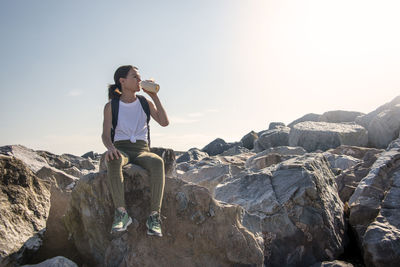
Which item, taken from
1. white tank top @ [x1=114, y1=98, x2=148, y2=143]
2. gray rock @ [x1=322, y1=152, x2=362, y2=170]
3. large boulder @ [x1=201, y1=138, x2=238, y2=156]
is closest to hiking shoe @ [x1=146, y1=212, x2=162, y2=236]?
white tank top @ [x1=114, y1=98, x2=148, y2=143]

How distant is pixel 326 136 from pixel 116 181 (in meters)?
16.6

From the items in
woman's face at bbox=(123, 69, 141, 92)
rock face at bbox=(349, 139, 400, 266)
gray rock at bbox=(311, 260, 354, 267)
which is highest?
woman's face at bbox=(123, 69, 141, 92)

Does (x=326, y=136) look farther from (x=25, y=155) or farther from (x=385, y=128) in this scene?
(x=25, y=155)

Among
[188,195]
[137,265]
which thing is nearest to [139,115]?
[188,195]

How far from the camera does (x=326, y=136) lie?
1839 cm

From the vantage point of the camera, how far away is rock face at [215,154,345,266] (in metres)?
4.53

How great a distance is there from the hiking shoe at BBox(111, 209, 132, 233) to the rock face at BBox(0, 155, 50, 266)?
107 cm

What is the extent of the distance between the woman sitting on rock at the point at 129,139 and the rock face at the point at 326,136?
50.4 ft

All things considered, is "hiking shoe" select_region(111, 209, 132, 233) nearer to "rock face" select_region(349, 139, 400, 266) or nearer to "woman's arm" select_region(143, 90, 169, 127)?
"woman's arm" select_region(143, 90, 169, 127)

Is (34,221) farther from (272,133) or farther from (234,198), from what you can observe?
(272,133)

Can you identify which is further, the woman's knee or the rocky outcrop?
the rocky outcrop

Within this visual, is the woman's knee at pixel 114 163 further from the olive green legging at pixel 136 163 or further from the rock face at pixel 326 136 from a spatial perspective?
the rock face at pixel 326 136

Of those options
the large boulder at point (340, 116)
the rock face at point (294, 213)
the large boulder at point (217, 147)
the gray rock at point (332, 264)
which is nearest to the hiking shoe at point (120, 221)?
the rock face at point (294, 213)

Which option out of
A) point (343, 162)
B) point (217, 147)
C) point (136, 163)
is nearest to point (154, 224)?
point (136, 163)
